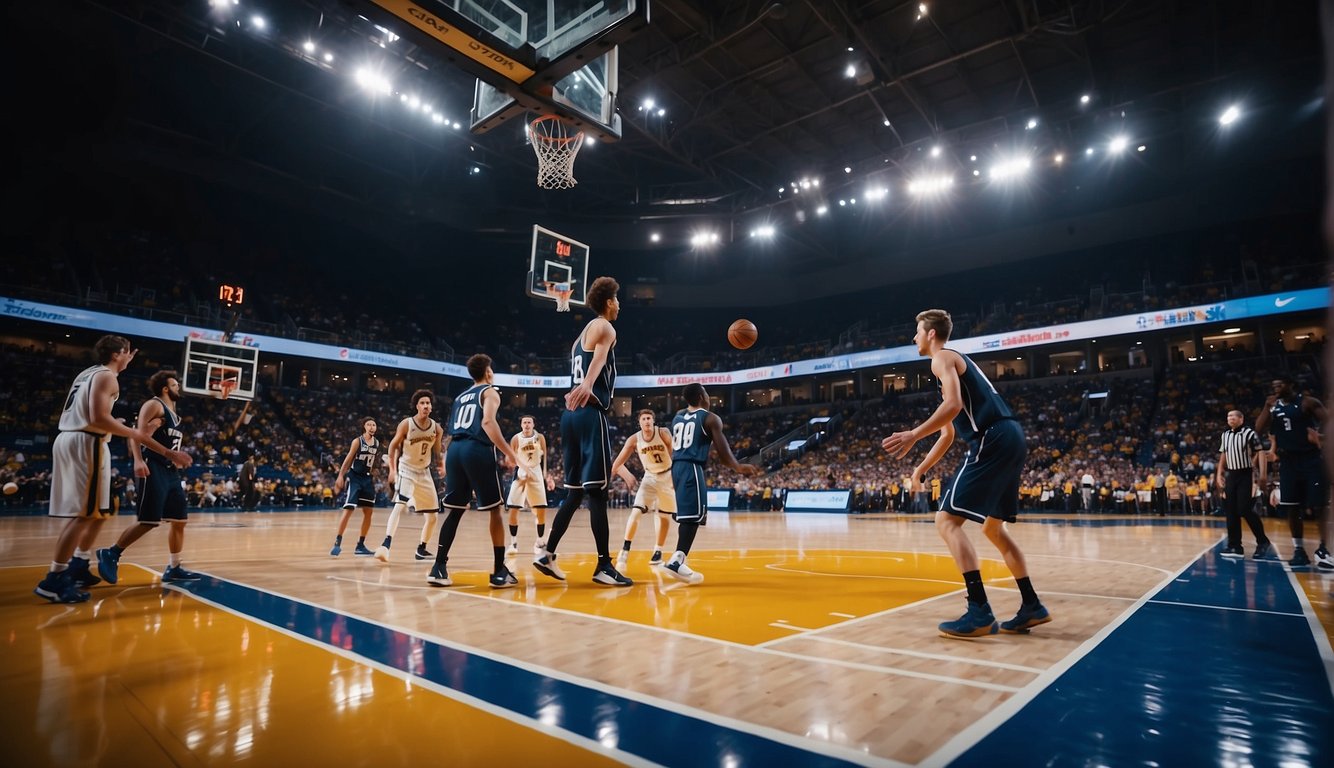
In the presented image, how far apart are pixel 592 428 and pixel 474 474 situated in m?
1.10

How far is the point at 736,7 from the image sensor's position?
16.6 metres

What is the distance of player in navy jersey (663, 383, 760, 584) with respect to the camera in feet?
19.3

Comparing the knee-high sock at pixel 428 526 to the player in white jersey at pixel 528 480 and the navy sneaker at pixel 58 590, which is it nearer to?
the player in white jersey at pixel 528 480

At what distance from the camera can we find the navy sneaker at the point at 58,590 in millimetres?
4480

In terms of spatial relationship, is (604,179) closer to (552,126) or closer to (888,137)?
(888,137)

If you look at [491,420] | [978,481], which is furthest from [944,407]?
[491,420]

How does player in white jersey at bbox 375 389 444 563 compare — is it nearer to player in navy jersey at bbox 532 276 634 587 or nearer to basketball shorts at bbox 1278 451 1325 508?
player in navy jersey at bbox 532 276 634 587

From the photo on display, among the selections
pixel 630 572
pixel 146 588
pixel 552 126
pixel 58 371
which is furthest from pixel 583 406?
pixel 58 371

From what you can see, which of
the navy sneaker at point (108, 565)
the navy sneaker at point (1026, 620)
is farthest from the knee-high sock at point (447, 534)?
the navy sneaker at point (1026, 620)

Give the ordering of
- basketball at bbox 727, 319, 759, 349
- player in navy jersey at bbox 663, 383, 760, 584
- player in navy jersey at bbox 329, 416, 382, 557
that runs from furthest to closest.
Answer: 1. player in navy jersey at bbox 329, 416, 382, 557
2. basketball at bbox 727, 319, 759, 349
3. player in navy jersey at bbox 663, 383, 760, 584

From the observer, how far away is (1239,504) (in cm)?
750

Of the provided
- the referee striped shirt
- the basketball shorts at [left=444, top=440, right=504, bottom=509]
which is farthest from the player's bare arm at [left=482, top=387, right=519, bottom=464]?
the referee striped shirt

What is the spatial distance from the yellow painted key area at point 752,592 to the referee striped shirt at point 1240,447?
316 centimetres

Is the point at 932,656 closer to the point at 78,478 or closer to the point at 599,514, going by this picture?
the point at 599,514
